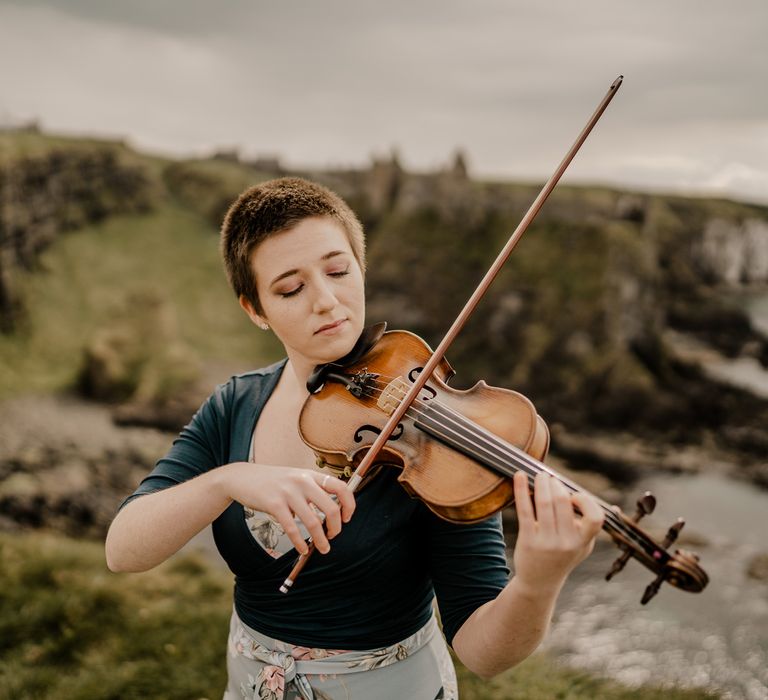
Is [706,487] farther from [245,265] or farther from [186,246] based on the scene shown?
[186,246]

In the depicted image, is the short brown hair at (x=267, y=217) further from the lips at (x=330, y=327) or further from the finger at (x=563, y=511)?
the finger at (x=563, y=511)

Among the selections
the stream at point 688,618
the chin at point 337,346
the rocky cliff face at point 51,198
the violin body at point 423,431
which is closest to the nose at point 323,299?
the chin at point 337,346

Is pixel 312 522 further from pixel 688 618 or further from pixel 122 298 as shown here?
pixel 122 298

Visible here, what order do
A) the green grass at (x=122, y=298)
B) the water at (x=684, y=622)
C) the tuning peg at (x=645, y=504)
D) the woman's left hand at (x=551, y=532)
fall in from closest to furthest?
the woman's left hand at (x=551, y=532) < the tuning peg at (x=645, y=504) < the water at (x=684, y=622) < the green grass at (x=122, y=298)

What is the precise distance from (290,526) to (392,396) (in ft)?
2.23

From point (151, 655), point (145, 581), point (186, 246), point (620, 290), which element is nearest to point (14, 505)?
point (145, 581)

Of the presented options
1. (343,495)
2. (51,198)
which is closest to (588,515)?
(343,495)

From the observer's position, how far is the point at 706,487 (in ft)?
105

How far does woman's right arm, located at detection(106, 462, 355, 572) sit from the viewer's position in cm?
173

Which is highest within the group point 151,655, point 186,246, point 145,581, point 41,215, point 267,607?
point 267,607

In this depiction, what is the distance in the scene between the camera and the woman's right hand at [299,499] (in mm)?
1713

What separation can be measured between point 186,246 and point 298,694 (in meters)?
56.2

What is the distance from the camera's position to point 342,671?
6.91 ft

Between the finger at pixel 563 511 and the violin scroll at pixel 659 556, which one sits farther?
the violin scroll at pixel 659 556
